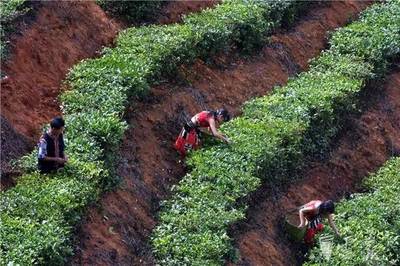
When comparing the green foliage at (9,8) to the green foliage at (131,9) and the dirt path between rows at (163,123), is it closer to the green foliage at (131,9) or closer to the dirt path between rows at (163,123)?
the green foliage at (131,9)

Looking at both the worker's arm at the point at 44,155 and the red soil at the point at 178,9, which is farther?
the red soil at the point at 178,9

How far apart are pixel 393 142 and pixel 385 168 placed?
4.49ft

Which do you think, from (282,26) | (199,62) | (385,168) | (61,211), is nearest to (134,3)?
(199,62)

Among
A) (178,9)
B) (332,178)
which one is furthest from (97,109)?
(178,9)

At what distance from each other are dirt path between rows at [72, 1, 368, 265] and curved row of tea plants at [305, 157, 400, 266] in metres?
2.70

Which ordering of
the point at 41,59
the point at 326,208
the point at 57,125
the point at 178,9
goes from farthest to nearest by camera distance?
the point at 178,9 < the point at 41,59 < the point at 326,208 < the point at 57,125

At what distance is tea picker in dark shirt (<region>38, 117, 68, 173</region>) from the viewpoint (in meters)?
11.1

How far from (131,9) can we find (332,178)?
5.13 metres

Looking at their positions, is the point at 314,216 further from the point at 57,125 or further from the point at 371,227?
the point at 57,125

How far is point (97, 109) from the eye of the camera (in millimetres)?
13312

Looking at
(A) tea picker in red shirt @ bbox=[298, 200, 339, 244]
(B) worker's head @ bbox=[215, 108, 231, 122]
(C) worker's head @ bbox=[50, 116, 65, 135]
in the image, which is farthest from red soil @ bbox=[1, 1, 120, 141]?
(A) tea picker in red shirt @ bbox=[298, 200, 339, 244]

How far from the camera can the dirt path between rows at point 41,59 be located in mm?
12508

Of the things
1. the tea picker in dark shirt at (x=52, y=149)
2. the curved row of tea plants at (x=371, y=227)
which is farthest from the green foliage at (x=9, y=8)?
the curved row of tea plants at (x=371, y=227)

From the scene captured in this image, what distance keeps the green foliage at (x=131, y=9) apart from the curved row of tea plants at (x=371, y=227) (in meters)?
5.42
